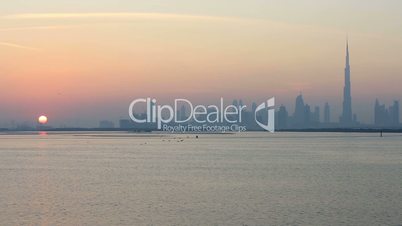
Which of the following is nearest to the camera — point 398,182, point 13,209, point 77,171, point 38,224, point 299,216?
point 38,224

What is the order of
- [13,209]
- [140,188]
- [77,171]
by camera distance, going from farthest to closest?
[77,171] → [140,188] → [13,209]

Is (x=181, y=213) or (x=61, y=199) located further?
(x=61, y=199)

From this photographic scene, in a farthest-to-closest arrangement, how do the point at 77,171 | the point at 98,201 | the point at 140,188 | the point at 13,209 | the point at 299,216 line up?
the point at 77,171, the point at 140,188, the point at 98,201, the point at 13,209, the point at 299,216

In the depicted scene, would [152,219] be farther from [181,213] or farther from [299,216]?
[299,216]

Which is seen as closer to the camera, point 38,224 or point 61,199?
point 38,224

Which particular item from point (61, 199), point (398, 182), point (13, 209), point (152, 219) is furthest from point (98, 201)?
point (398, 182)

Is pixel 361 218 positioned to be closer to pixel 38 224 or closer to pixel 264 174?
pixel 38 224

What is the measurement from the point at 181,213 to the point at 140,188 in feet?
50.9

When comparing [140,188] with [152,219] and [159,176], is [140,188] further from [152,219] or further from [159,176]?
[152,219]

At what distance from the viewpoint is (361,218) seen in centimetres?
3803

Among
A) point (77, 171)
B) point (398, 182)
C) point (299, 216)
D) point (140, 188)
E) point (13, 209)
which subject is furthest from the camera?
point (77, 171)

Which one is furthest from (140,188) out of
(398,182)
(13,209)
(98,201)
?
(398,182)

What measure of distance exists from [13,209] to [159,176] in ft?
91.0

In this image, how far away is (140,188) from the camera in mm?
54969
